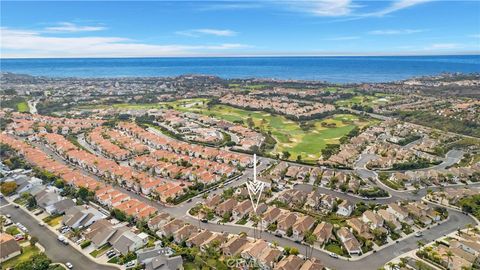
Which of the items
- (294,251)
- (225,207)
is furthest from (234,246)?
(225,207)

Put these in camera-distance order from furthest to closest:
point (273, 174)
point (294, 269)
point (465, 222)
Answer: point (273, 174) → point (465, 222) → point (294, 269)

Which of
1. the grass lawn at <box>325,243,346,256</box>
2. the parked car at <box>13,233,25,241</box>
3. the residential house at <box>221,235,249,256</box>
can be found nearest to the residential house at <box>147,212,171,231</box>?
the residential house at <box>221,235,249,256</box>

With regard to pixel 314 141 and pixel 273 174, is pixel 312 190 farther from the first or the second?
pixel 314 141

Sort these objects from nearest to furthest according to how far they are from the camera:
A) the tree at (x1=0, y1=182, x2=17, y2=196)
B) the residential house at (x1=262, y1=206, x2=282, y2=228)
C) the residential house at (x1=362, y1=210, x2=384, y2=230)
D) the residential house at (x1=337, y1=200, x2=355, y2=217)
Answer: the residential house at (x1=362, y1=210, x2=384, y2=230) → the residential house at (x1=262, y1=206, x2=282, y2=228) → the residential house at (x1=337, y1=200, x2=355, y2=217) → the tree at (x1=0, y1=182, x2=17, y2=196)

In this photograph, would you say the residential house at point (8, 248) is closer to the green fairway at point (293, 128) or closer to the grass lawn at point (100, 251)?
the grass lawn at point (100, 251)

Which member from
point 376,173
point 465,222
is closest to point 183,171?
point 376,173

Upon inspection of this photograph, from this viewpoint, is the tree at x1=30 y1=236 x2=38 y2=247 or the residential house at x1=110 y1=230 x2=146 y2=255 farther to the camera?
the tree at x1=30 y1=236 x2=38 y2=247

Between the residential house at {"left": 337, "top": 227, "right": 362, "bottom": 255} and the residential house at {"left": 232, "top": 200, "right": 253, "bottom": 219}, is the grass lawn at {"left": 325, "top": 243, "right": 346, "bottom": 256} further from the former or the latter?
the residential house at {"left": 232, "top": 200, "right": 253, "bottom": 219}
